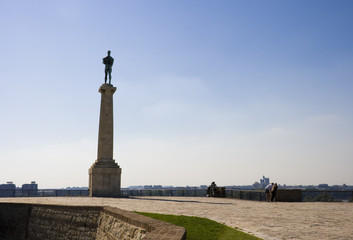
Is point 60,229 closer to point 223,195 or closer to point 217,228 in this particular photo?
point 217,228

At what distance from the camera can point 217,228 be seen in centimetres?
1344

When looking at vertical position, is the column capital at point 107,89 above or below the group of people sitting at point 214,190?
above

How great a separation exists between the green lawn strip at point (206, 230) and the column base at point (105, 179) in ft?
69.0

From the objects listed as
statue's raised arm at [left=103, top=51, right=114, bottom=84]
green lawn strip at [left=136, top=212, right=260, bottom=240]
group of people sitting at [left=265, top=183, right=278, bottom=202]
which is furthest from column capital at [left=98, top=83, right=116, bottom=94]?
green lawn strip at [left=136, top=212, right=260, bottom=240]

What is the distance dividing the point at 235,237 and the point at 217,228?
1927 mm

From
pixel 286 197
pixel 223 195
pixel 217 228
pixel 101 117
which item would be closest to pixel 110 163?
pixel 101 117

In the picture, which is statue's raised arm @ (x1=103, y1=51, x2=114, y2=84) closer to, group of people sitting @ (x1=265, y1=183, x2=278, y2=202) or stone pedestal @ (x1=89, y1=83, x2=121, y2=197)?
stone pedestal @ (x1=89, y1=83, x2=121, y2=197)

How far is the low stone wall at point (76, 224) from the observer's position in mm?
10020

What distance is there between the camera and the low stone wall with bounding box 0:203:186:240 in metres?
10.0

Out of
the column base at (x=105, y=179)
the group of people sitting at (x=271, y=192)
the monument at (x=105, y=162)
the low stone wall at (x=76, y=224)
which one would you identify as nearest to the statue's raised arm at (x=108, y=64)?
the monument at (x=105, y=162)

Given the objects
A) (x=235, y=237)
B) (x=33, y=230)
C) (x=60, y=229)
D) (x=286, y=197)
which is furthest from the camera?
(x=286, y=197)

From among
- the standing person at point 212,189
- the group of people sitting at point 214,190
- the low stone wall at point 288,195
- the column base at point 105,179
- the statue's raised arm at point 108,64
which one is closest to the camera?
the low stone wall at point 288,195

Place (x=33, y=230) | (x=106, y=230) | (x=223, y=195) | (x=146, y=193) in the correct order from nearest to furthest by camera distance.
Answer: (x=106, y=230) < (x=33, y=230) < (x=223, y=195) < (x=146, y=193)

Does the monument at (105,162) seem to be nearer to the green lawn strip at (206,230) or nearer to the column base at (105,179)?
the column base at (105,179)
